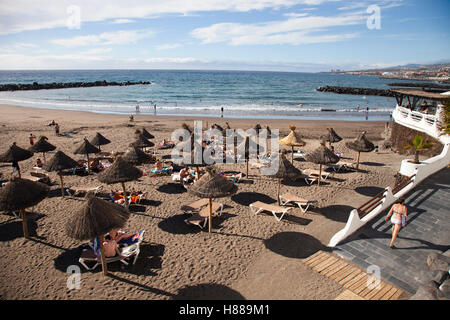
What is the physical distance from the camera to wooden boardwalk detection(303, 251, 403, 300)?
5545 mm

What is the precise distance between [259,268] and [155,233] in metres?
3.48

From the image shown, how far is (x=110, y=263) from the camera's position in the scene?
697 cm

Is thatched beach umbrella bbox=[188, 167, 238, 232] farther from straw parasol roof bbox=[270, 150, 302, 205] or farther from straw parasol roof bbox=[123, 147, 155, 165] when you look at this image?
straw parasol roof bbox=[123, 147, 155, 165]

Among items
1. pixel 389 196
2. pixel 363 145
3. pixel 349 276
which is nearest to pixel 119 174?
pixel 349 276

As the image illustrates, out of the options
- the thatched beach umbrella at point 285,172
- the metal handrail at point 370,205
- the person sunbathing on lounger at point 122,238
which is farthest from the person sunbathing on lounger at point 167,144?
the metal handrail at point 370,205

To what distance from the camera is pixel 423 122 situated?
15.3m

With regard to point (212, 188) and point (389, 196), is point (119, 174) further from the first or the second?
point (389, 196)

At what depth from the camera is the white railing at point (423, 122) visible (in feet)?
45.7

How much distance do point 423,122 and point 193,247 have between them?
15269 mm

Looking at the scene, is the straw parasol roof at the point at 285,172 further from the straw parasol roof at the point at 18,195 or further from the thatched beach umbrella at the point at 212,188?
the straw parasol roof at the point at 18,195

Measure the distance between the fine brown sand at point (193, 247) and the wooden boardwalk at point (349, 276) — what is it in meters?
0.23

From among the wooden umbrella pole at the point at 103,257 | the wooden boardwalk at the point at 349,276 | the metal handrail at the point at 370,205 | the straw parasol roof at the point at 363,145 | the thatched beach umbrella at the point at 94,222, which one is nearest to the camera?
the wooden boardwalk at the point at 349,276

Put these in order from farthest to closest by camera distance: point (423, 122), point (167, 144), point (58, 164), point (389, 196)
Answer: point (167, 144) < point (423, 122) < point (58, 164) < point (389, 196)
